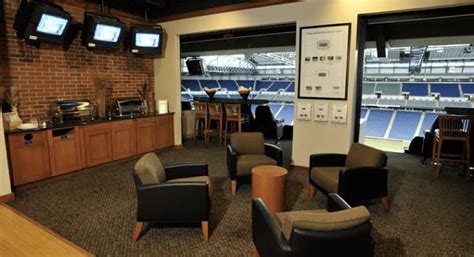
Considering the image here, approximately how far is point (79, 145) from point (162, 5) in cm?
320

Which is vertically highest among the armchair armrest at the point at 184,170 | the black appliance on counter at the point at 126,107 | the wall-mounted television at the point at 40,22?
the wall-mounted television at the point at 40,22

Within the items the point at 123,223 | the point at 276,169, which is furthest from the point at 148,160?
the point at 276,169

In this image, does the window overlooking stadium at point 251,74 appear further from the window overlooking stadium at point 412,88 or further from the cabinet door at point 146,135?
the cabinet door at point 146,135

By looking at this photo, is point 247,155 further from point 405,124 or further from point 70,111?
point 405,124

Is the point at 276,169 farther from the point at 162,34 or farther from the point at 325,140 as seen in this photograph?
the point at 162,34


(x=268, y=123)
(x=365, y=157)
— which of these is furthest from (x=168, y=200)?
(x=268, y=123)

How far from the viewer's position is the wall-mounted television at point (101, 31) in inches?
192

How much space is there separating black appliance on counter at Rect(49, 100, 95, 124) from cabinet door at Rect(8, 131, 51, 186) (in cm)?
56

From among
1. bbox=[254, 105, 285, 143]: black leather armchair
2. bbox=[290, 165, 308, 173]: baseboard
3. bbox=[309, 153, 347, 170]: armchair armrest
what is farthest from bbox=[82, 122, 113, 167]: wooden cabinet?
bbox=[254, 105, 285, 143]: black leather armchair

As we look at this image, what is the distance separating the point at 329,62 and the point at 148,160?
3.16 m

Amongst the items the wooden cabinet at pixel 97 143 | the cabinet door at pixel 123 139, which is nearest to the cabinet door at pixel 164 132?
the cabinet door at pixel 123 139

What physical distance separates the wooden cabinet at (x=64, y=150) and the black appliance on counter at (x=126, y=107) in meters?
1.08

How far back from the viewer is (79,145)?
4.70 meters

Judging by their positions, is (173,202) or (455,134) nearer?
(173,202)
